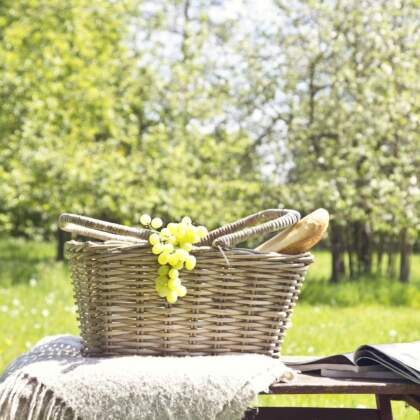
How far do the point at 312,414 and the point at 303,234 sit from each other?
35.2 inches

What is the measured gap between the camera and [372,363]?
8.59 feet

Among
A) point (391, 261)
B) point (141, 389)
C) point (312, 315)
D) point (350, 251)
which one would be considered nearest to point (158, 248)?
point (141, 389)

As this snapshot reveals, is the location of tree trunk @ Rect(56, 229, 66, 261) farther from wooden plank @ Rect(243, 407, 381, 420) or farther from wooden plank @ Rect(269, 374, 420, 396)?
wooden plank @ Rect(269, 374, 420, 396)

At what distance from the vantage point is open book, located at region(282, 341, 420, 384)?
8.06ft

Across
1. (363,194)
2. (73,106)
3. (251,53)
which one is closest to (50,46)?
(73,106)

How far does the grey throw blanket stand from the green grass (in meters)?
1.83

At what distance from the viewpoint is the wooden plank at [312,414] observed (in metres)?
3.05

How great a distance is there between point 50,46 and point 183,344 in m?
8.84

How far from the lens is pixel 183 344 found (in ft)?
8.32

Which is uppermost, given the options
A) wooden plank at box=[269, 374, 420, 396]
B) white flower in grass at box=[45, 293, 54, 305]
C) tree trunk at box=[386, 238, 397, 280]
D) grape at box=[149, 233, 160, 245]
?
grape at box=[149, 233, 160, 245]

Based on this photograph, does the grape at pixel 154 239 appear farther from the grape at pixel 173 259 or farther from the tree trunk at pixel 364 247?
the tree trunk at pixel 364 247

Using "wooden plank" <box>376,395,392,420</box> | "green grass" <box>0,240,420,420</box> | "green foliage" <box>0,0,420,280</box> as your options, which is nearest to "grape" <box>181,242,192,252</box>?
"wooden plank" <box>376,395,392,420</box>

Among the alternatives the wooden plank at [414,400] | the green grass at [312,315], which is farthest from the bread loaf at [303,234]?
the green grass at [312,315]

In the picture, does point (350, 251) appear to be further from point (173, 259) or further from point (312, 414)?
point (173, 259)
